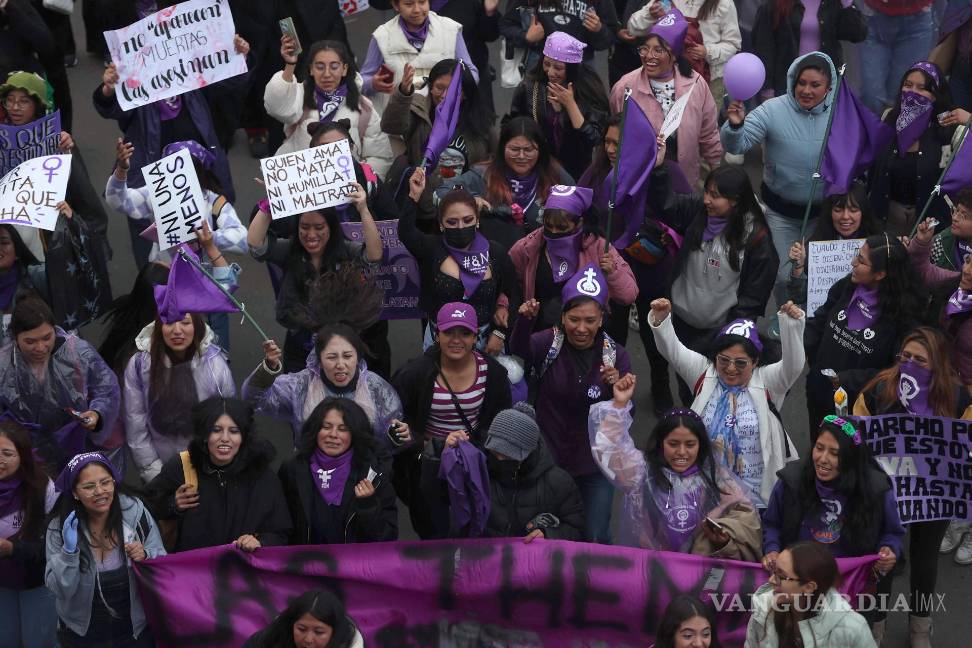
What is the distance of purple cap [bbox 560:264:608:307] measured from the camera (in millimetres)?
7984

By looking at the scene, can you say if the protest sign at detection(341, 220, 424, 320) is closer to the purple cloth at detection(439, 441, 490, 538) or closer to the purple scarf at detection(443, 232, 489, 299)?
the purple scarf at detection(443, 232, 489, 299)

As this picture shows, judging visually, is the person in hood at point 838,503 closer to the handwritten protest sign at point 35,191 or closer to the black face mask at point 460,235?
the black face mask at point 460,235

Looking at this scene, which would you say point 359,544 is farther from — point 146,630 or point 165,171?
point 165,171

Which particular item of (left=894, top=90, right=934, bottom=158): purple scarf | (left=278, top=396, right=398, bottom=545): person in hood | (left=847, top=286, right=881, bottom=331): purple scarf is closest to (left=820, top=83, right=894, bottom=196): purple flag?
(left=894, top=90, right=934, bottom=158): purple scarf

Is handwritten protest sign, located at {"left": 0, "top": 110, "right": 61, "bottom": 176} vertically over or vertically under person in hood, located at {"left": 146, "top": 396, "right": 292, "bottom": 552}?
over

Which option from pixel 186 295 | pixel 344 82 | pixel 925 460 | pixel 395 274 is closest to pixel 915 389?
pixel 925 460

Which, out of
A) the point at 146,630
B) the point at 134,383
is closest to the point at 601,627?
the point at 146,630

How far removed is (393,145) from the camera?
998 centimetres

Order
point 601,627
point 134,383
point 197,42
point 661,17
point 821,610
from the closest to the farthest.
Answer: point 821,610, point 601,627, point 134,383, point 197,42, point 661,17

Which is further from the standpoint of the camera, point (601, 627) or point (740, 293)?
point (740, 293)

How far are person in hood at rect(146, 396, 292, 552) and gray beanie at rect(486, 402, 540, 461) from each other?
997 millimetres

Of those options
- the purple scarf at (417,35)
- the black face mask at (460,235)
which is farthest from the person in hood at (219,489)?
the purple scarf at (417,35)

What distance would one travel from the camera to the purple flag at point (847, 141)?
9477 millimetres

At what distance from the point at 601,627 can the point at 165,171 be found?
344 cm
